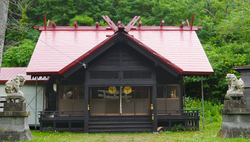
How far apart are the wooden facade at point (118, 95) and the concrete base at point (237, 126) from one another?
3.77 m

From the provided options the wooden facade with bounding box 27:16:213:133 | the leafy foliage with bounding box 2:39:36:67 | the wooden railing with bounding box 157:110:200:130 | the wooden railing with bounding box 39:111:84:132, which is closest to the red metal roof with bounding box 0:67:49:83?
the wooden facade with bounding box 27:16:213:133

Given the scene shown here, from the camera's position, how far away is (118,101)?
1527 centimetres

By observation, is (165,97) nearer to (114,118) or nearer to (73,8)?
(114,118)

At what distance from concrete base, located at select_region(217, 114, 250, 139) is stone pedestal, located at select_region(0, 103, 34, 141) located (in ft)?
27.7

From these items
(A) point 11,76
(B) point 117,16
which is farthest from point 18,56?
(B) point 117,16

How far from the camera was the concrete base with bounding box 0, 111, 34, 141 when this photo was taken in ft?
33.2

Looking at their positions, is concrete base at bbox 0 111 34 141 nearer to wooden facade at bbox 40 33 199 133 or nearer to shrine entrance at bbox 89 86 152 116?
wooden facade at bbox 40 33 199 133

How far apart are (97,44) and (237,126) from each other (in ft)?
30.5

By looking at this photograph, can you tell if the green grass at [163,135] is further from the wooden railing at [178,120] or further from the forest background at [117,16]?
the forest background at [117,16]

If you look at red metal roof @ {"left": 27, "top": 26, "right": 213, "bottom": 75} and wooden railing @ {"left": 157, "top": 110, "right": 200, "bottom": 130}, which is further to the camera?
red metal roof @ {"left": 27, "top": 26, "right": 213, "bottom": 75}

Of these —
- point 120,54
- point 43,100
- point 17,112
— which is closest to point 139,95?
point 120,54

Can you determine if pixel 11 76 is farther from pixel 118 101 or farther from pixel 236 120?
pixel 236 120

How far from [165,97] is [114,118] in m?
3.52

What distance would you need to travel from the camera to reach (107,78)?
548 inches
